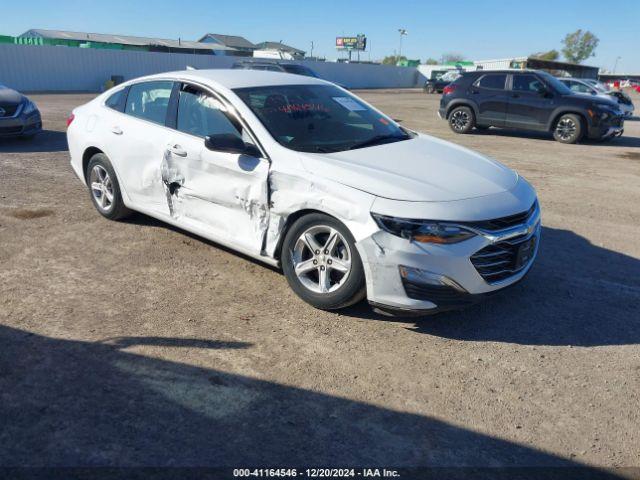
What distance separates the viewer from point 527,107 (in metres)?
13.5

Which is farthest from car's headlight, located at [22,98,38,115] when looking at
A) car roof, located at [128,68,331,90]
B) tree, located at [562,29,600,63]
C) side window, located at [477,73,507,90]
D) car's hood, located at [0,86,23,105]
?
tree, located at [562,29,600,63]

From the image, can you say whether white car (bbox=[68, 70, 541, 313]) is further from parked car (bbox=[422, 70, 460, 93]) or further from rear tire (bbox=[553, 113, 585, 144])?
parked car (bbox=[422, 70, 460, 93])

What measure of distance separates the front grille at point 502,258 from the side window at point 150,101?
10.1 feet

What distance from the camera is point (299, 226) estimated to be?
387cm

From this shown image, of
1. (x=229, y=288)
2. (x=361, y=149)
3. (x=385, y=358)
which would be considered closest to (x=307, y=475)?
(x=385, y=358)

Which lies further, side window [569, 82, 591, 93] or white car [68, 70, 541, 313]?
side window [569, 82, 591, 93]

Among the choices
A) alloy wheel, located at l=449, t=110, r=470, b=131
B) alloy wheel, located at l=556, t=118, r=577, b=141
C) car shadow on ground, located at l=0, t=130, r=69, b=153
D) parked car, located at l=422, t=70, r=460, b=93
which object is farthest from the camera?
parked car, located at l=422, t=70, r=460, b=93

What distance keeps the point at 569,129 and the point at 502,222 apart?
11.1m

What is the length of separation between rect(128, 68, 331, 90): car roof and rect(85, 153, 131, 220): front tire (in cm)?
101

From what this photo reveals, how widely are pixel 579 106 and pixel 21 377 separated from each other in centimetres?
1315

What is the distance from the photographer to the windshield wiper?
4.34 metres

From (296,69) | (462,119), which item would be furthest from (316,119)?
A: (296,69)

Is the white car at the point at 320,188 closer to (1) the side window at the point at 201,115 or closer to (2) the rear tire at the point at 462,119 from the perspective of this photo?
(1) the side window at the point at 201,115

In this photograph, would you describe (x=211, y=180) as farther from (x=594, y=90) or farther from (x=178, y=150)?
(x=594, y=90)
